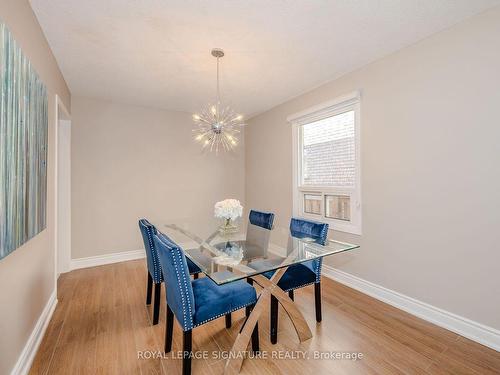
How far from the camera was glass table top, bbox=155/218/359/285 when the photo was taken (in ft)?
5.55

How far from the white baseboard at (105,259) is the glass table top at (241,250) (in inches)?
61.9

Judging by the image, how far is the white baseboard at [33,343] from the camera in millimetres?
1581

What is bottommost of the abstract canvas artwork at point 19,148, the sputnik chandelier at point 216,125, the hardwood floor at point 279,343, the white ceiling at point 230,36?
the hardwood floor at point 279,343

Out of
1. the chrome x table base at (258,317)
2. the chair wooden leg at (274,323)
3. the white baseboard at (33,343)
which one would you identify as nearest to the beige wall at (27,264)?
the white baseboard at (33,343)

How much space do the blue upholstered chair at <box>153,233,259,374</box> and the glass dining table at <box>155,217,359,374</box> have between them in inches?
5.5

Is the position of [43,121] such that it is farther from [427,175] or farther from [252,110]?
[427,175]

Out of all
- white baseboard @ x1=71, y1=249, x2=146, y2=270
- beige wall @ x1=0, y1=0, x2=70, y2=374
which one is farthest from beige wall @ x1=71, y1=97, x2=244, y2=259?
beige wall @ x1=0, y1=0, x2=70, y2=374

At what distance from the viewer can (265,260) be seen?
6.15ft

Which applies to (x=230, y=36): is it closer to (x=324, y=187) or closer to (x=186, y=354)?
(x=324, y=187)

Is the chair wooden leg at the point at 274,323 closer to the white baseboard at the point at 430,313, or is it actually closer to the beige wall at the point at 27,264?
the white baseboard at the point at 430,313

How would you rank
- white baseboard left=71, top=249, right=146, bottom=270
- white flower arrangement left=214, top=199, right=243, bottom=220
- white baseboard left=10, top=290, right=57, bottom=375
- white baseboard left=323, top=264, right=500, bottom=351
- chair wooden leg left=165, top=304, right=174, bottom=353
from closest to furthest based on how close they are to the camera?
white baseboard left=10, top=290, right=57, bottom=375 → chair wooden leg left=165, top=304, right=174, bottom=353 → white baseboard left=323, top=264, right=500, bottom=351 → white flower arrangement left=214, top=199, right=243, bottom=220 → white baseboard left=71, top=249, right=146, bottom=270

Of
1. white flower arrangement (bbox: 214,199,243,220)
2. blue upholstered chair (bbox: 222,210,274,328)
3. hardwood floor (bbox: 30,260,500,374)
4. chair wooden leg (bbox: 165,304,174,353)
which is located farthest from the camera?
white flower arrangement (bbox: 214,199,243,220)

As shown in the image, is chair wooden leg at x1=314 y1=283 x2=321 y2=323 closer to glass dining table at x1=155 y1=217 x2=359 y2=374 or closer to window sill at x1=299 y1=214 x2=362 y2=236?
glass dining table at x1=155 y1=217 x2=359 y2=374

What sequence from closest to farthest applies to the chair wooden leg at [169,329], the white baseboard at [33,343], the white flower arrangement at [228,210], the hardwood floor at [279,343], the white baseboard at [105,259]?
the white baseboard at [33,343], the hardwood floor at [279,343], the chair wooden leg at [169,329], the white flower arrangement at [228,210], the white baseboard at [105,259]
